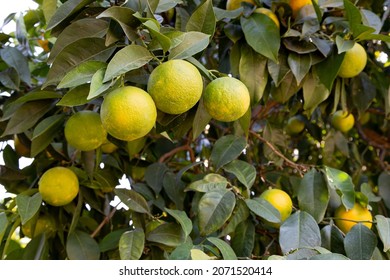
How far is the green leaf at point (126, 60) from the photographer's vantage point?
887mm

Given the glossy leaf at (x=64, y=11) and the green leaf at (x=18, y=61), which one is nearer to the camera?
the glossy leaf at (x=64, y=11)

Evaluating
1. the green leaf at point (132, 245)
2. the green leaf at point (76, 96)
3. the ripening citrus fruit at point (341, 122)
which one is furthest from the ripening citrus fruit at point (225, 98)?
the ripening citrus fruit at point (341, 122)

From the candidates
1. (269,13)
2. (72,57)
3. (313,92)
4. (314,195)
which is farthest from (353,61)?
(72,57)

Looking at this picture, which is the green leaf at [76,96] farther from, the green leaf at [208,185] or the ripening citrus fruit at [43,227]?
the ripening citrus fruit at [43,227]

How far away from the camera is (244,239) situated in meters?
1.24

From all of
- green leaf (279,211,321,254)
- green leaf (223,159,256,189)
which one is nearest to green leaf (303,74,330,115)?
green leaf (223,159,256,189)

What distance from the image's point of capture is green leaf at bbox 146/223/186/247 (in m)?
1.21

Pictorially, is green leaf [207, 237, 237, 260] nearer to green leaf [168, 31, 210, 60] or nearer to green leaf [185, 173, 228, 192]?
green leaf [185, 173, 228, 192]

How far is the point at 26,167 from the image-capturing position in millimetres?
1517

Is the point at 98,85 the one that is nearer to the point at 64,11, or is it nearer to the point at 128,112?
the point at 128,112

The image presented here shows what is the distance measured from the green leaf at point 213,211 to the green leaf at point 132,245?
0.47 ft

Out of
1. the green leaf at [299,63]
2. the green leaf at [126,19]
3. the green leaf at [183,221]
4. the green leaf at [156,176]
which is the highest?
the green leaf at [126,19]
